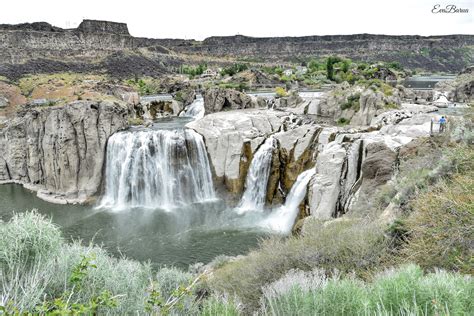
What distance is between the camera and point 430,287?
3.54 metres

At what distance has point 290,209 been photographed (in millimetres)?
17656

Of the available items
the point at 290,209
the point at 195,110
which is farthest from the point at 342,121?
the point at 195,110

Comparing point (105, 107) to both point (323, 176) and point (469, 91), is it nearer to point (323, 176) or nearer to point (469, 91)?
point (323, 176)

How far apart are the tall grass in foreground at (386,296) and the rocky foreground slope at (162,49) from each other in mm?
62764

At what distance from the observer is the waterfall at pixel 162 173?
2141 cm

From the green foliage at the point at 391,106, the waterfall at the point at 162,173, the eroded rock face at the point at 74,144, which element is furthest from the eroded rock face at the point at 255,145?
the eroded rock face at the point at 74,144

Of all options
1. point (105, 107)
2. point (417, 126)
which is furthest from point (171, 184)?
point (417, 126)

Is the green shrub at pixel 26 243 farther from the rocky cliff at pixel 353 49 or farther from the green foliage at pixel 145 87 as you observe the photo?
the rocky cliff at pixel 353 49

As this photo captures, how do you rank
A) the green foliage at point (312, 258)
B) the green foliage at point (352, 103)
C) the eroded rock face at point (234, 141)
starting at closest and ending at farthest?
the green foliage at point (312, 258)
the eroded rock face at point (234, 141)
the green foliage at point (352, 103)

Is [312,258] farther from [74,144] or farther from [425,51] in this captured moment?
[425,51]

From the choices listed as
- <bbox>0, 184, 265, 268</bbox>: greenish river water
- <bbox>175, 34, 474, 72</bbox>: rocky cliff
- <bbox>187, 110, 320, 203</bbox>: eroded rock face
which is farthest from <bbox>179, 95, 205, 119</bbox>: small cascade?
<bbox>175, 34, 474, 72</bbox>: rocky cliff

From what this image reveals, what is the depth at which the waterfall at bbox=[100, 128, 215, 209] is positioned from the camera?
2141cm

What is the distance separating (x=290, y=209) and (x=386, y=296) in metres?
14.0

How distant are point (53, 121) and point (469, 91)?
125 feet
